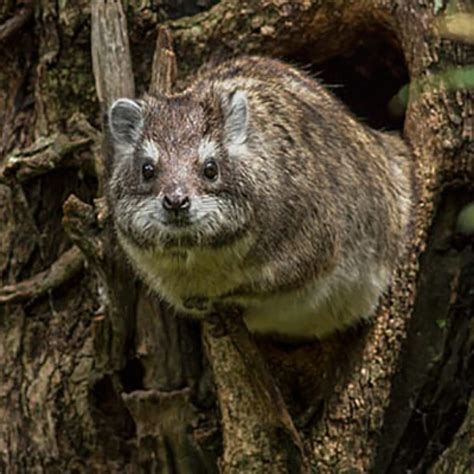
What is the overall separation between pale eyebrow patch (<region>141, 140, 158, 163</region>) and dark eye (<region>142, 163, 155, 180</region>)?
0.03 meters

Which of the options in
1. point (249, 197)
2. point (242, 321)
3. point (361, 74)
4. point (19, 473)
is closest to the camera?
point (249, 197)

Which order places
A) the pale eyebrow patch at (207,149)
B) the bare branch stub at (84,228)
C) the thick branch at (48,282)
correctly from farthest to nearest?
the thick branch at (48,282)
the bare branch stub at (84,228)
the pale eyebrow patch at (207,149)

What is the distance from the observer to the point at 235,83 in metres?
5.44

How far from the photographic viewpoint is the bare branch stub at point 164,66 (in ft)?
19.0

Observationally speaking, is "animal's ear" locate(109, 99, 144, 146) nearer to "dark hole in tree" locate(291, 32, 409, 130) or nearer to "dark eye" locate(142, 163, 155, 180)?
"dark eye" locate(142, 163, 155, 180)

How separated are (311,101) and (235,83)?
1.38ft

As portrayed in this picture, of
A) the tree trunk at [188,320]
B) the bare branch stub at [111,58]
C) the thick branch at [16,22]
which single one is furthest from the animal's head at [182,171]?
the thick branch at [16,22]

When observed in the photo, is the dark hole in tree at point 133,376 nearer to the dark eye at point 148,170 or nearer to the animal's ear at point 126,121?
the animal's ear at point 126,121

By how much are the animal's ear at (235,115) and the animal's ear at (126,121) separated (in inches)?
14.9

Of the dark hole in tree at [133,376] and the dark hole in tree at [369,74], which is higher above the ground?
the dark hole in tree at [369,74]

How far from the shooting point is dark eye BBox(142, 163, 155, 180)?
480cm

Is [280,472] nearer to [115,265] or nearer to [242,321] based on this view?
[242,321]

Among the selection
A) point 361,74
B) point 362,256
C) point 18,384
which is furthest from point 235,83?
point 18,384

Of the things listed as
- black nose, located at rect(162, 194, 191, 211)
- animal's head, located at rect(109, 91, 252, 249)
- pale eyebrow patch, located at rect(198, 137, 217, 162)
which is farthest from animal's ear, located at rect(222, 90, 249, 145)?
black nose, located at rect(162, 194, 191, 211)
